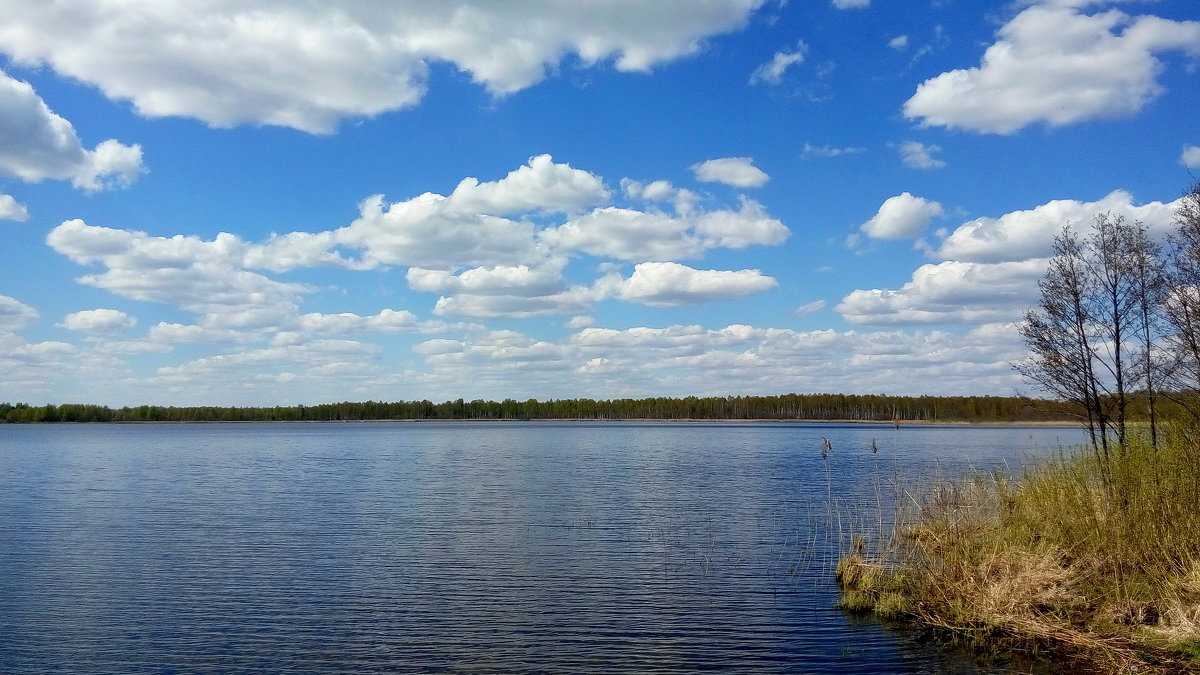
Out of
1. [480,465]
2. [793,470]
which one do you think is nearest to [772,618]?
[793,470]

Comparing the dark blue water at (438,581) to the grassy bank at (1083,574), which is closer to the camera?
the grassy bank at (1083,574)

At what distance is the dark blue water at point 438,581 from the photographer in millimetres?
13586

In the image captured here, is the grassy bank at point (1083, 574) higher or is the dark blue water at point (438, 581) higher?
the grassy bank at point (1083, 574)

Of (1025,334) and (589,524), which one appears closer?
(1025,334)

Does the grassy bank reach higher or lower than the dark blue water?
higher

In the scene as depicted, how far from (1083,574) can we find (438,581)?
13331 millimetres

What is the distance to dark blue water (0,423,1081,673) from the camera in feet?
44.6

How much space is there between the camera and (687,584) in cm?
1847

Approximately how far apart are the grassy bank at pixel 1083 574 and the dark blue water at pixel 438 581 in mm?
1081

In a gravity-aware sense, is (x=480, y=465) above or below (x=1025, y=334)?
below

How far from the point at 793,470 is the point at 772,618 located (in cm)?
3364

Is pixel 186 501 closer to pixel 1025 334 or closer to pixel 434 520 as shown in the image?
pixel 434 520

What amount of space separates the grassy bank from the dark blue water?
1081 millimetres

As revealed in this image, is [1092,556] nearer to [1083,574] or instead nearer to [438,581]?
[1083,574]
